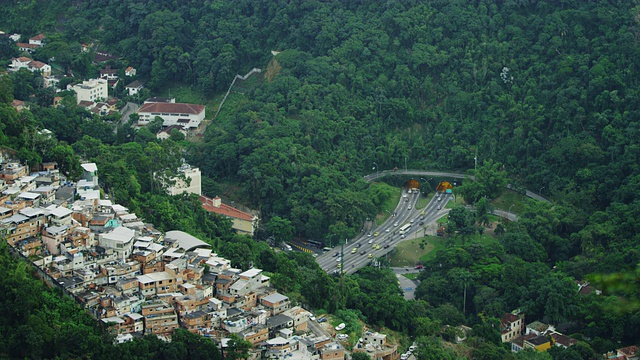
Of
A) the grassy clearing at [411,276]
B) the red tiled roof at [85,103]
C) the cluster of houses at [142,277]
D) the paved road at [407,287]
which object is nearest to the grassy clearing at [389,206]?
the grassy clearing at [411,276]

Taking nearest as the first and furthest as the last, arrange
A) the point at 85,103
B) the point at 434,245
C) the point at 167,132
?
the point at 434,245 → the point at 167,132 → the point at 85,103

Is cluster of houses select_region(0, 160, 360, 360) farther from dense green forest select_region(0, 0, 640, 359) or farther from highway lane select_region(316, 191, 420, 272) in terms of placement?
highway lane select_region(316, 191, 420, 272)

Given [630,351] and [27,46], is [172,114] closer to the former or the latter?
[27,46]

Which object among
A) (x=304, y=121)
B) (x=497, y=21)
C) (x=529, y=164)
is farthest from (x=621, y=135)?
(x=304, y=121)

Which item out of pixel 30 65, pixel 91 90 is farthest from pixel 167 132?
pixel 30 65

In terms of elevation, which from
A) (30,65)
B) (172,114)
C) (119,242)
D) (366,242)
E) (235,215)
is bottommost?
(366,242)

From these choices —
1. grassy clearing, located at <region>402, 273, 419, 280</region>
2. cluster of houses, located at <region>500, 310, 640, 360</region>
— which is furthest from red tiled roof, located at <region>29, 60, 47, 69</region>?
cluster of houses, located at <region>500, 310, 640, 360</region>

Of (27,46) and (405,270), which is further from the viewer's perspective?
(27,46)
